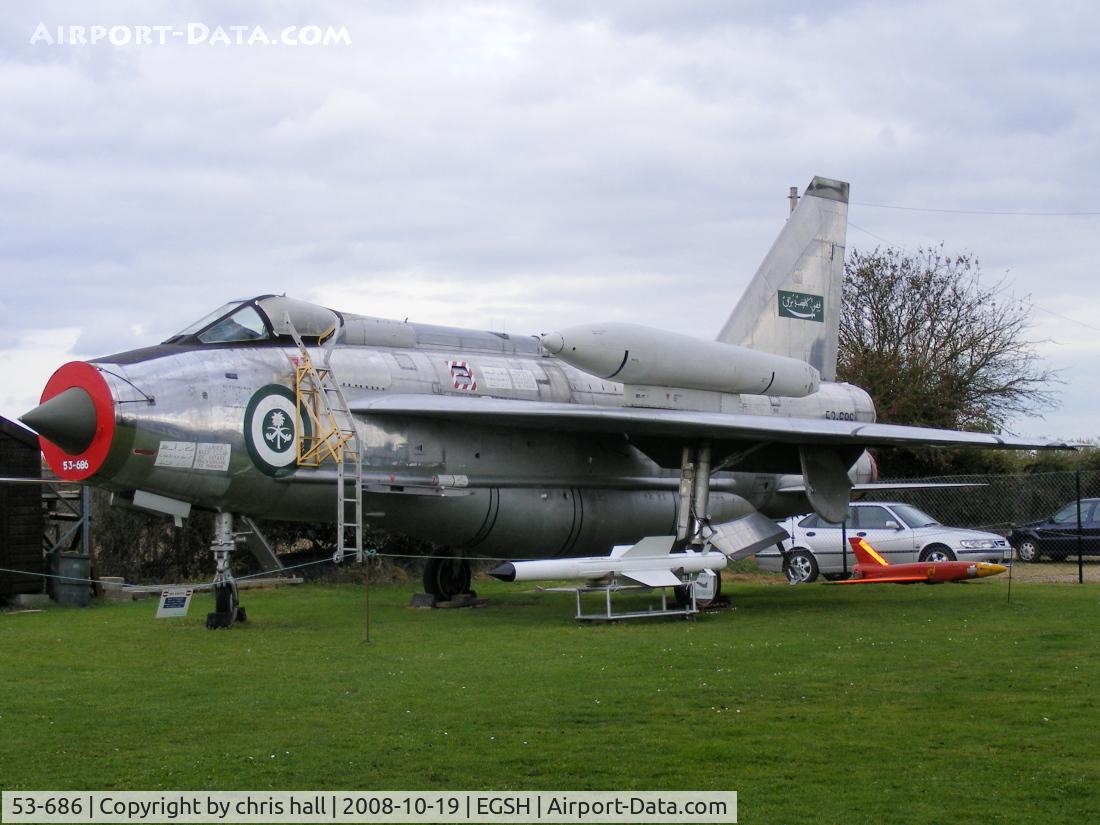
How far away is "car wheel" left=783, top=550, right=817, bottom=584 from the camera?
23359mm

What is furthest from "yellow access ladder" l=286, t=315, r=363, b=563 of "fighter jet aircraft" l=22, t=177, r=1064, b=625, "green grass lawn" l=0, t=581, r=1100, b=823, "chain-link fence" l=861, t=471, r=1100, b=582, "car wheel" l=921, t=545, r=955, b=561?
"chain-link fence" l=861, t=471, r=1100, b=582

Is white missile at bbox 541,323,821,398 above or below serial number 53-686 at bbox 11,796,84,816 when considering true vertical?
above

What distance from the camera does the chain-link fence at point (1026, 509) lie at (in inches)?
1031

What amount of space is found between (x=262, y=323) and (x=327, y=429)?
4.99 ft

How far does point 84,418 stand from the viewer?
1283cm

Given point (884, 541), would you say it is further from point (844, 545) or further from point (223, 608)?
point (223, 608)

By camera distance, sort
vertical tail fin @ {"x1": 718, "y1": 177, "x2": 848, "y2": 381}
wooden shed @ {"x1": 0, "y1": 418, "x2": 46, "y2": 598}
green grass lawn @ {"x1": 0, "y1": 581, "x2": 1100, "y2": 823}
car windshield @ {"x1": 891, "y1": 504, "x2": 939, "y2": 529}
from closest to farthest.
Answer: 1. green grass lawn @ {"x1": 0, "y1": 581, "x2": 1100, "y2": 823}
2. wooden shed @ {"x1": 0, "y1": 418, "x2": 46, "y2": 598}
3. vertical tail fin @ {"x1": 718, "y1": 177, "x2": 848, "y2": 381}
4. car windshield @ {"x1": 891, "y1": 504, "x2": 939, "y2": 529}

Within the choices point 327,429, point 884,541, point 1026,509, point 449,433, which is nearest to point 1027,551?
point 1026,509

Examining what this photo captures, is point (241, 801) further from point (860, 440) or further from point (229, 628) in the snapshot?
point (860, 440)

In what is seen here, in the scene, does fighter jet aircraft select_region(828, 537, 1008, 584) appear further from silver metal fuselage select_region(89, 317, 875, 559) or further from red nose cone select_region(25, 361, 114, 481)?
red nose cone select_region(25, 361, 114, 481)

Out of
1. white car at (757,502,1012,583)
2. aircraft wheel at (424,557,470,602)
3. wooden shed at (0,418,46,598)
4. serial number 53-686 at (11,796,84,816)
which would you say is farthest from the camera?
white car at (757,502,1012,583)

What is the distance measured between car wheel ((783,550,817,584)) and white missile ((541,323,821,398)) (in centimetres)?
632

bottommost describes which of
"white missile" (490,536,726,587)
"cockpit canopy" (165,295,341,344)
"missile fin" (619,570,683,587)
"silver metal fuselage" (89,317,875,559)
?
"missile fin" (619,570,683,587)

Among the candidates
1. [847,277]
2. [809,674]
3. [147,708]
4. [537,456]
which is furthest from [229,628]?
[847,277]
